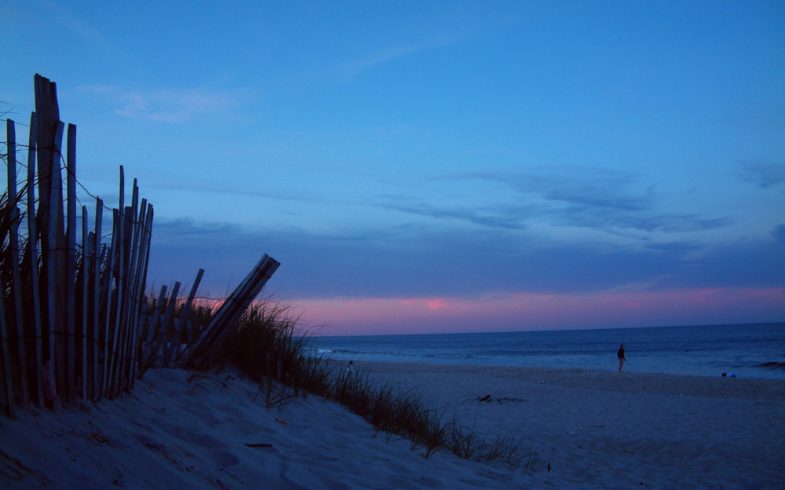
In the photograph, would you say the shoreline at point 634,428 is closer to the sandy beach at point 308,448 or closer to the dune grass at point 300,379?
the sandy beach at point 308,448

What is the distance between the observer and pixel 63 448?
268cm

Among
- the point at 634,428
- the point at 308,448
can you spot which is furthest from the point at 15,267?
the point at 634,428

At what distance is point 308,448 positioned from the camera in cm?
454

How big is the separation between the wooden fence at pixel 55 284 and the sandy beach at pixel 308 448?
Result: 0.54 feet

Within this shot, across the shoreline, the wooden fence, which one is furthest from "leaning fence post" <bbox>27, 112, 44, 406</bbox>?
the shoreline

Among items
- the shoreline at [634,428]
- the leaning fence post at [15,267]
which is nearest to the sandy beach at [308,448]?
the shoreline at [634,428]

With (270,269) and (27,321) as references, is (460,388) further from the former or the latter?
(27,321)

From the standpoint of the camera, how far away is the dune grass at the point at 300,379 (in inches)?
238

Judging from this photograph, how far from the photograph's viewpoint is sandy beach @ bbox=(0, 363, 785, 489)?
2750 mm

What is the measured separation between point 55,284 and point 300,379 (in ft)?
11.8

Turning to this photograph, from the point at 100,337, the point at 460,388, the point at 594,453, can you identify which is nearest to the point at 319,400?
the point at 100,337

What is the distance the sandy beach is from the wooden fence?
16cm

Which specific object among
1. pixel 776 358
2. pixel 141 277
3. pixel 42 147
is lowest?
pixel 776 358

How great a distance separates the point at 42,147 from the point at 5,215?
0.37m
